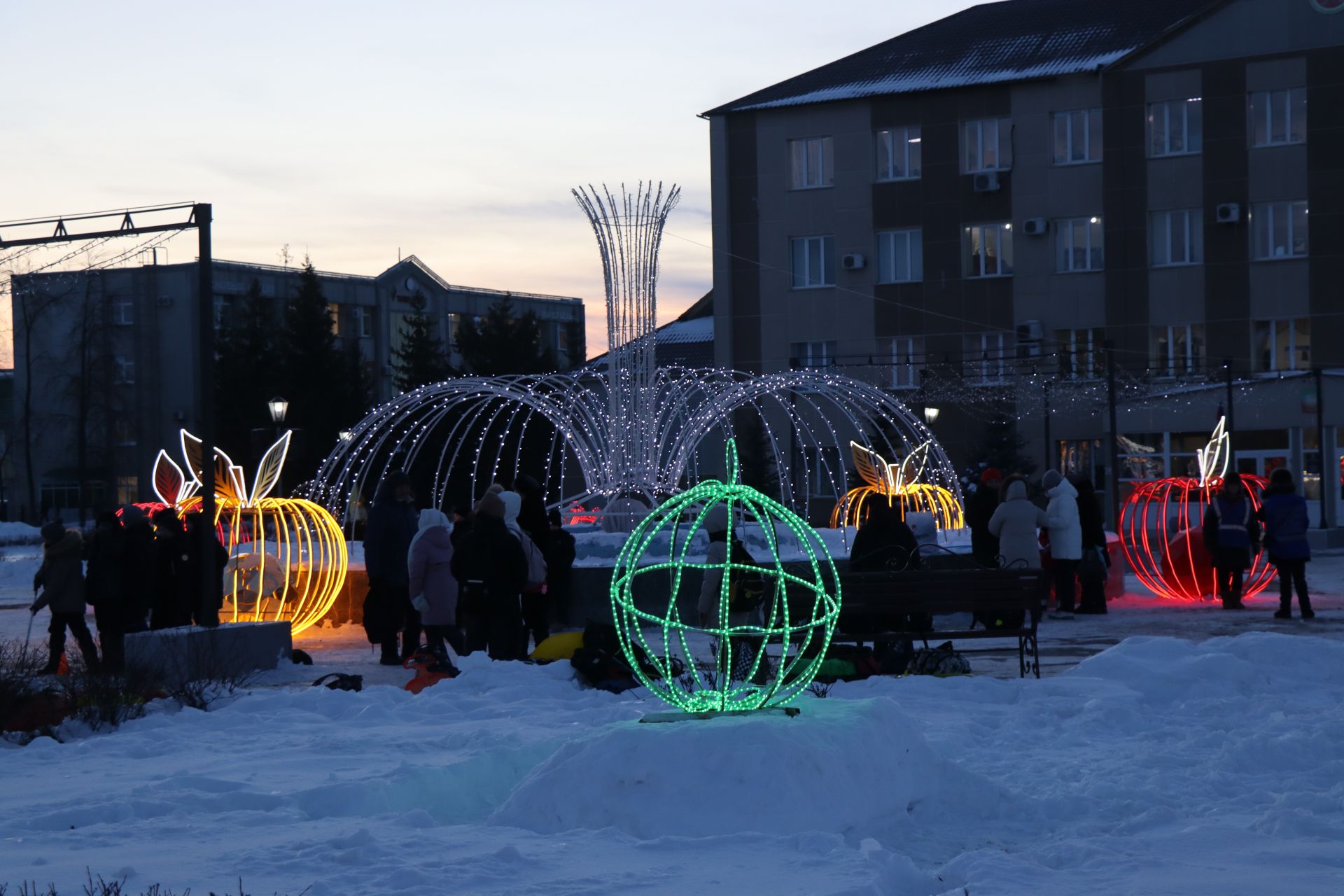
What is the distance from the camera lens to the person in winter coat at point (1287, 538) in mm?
16469

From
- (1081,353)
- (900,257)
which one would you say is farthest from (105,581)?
(900,257)

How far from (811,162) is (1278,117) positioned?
39.1 feet

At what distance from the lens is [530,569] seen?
14336mm

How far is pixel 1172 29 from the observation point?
4094cm

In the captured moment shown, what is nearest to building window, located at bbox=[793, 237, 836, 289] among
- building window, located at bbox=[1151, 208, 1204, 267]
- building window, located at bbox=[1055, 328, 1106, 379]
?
building window, located at bbox=[1055, 328, 1106, 379]

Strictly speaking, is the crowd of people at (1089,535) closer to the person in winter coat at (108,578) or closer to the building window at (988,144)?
the person in winter coat at (108,578)

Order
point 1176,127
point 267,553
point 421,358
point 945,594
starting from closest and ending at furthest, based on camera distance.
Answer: point 945,594
point 267,553
point 1176,127
point 421,358

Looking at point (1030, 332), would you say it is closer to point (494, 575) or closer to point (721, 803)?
point (494, 575)

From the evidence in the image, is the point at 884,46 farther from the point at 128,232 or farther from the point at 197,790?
the point at 197,790

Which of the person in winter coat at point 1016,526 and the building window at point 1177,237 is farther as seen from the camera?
the building window at point 1177,237

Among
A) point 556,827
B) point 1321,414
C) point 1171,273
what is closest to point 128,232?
point 556,827

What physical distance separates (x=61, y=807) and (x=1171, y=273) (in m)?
38.0

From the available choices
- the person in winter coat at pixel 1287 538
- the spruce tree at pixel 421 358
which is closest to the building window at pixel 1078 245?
the spruce tree at pixel 421 358

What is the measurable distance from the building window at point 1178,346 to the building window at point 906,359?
19.6ft
